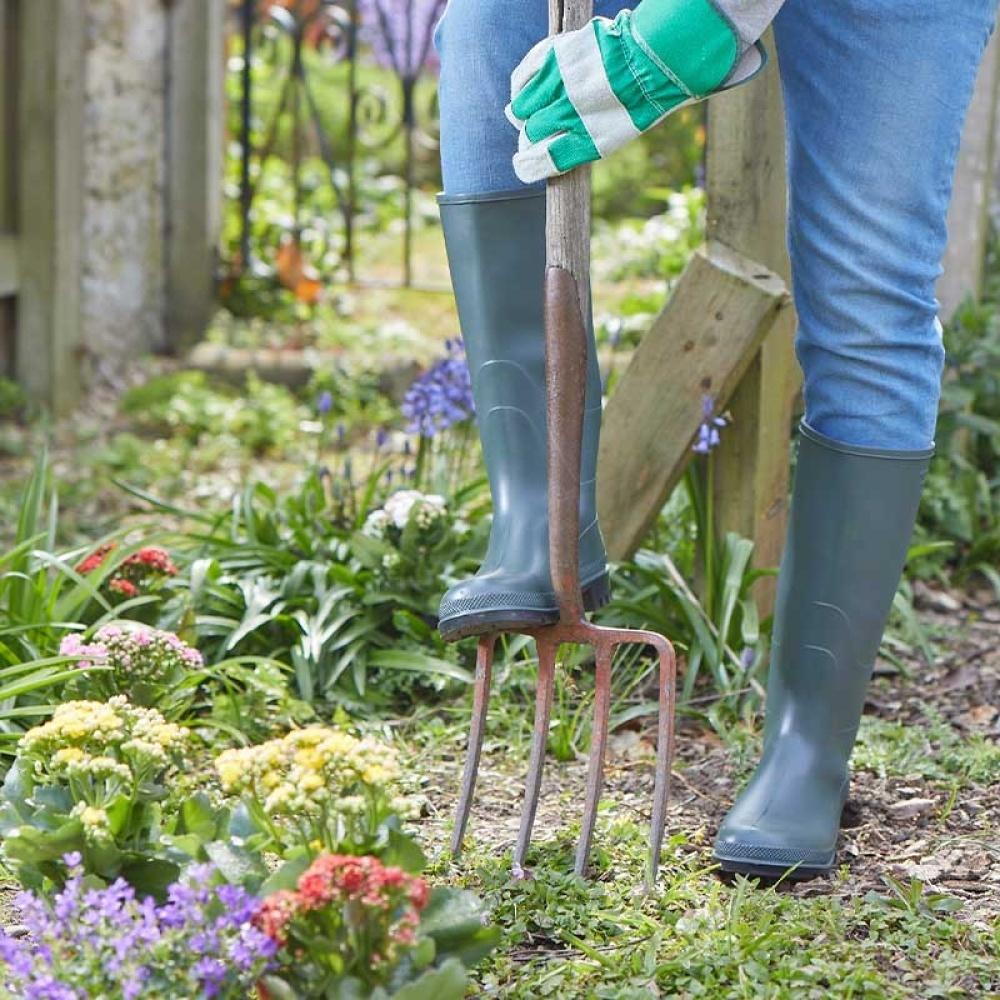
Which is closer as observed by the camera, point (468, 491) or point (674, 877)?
point (674, 877)

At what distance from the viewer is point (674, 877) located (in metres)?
1.86

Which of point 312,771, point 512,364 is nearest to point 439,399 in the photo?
point 512,364

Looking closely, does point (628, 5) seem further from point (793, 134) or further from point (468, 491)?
point (468, 491)

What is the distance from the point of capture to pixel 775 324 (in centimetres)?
252

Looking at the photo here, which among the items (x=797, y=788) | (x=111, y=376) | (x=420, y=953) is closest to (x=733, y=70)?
(x=797, y=788)

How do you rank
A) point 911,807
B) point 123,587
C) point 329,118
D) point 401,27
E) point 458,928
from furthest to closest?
point 329,118 → point 401,27 → point 123,587 → point 911,807 → point 458,928

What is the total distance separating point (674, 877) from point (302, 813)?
60cm

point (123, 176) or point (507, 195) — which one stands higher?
point (123, 176)

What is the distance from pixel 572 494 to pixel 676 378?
783 mm

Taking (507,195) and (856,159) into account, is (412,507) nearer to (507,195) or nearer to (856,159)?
(507,195)

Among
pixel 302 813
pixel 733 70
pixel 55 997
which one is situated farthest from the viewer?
pixel 733 70

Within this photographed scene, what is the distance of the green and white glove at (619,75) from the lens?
1.64m

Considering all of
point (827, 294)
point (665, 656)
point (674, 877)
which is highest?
point (827, 294)

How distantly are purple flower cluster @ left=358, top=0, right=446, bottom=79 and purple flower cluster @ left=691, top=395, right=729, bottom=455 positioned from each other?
2.92m
